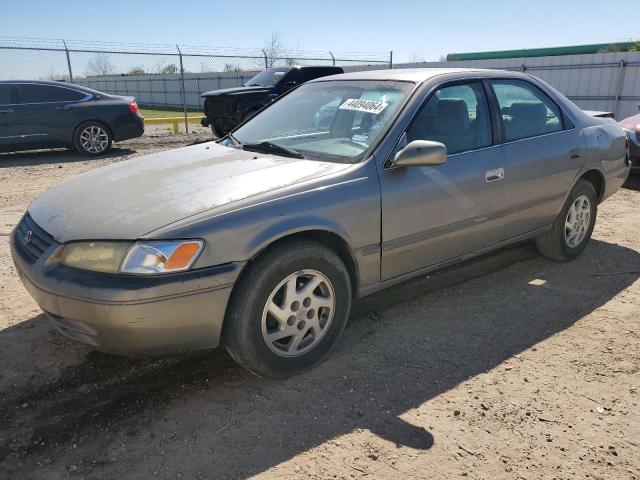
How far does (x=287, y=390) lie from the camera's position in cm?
296

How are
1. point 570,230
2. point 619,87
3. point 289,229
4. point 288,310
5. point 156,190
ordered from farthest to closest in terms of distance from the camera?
point 619,87 → point 570,230 → point 156,190 → point 288,310 → point 289,229

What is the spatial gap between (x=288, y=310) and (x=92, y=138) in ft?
30.5

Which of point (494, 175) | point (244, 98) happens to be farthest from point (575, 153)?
point (244, 98)

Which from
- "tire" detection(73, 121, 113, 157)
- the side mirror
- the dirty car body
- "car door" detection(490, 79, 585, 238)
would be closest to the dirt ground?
"car door" detection(490, 79, 585, 238)

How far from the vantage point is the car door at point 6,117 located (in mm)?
9953

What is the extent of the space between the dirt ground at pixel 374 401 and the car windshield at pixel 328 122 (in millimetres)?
1221

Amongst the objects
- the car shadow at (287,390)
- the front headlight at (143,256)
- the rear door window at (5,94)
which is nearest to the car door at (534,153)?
the car shadow at (287,390)

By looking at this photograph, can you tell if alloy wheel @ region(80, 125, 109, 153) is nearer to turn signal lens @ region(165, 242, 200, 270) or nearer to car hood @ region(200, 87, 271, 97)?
car hood @ region(200, 87, 271, 97)

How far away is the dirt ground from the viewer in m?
2.42

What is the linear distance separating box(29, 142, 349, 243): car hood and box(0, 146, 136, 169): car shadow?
7412 millimetres

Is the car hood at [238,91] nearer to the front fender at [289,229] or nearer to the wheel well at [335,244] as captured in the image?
the wheel well at [335,244]

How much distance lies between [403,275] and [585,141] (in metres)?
2.31

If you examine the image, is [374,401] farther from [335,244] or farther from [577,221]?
[577,221]

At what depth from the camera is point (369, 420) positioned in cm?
270
